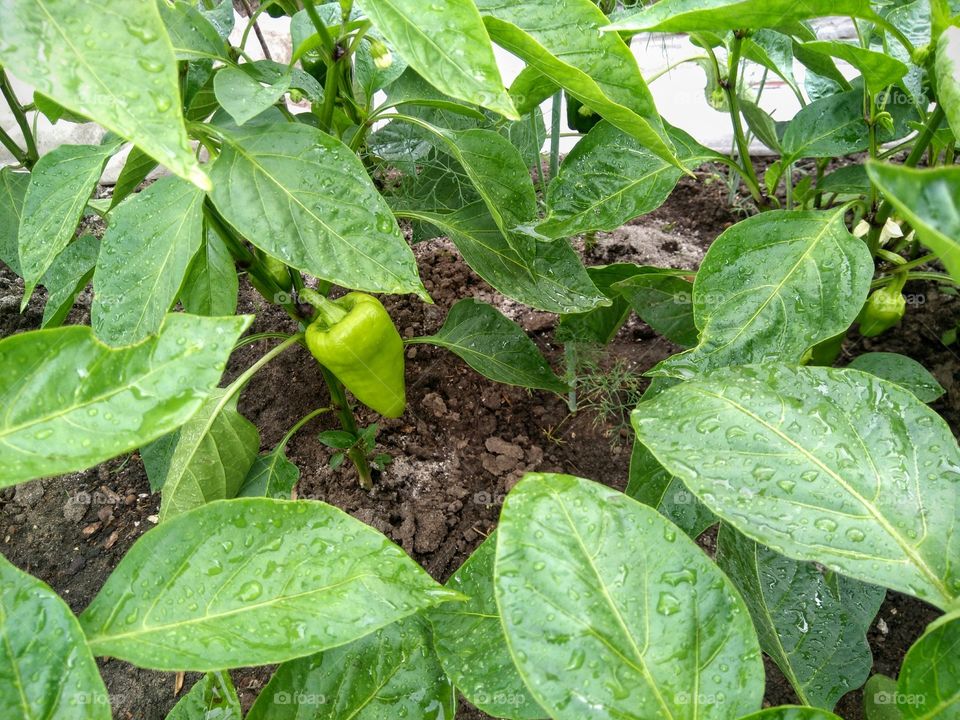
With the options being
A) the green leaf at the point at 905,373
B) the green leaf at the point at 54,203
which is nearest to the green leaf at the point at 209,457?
the green leaf at the point at 54,203

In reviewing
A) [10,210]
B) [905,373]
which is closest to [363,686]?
[905,373]

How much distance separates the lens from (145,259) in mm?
670

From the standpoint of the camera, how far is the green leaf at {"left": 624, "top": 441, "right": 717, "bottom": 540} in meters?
0.67

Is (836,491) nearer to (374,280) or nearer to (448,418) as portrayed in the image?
(374,280)

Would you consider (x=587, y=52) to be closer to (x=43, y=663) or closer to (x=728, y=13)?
(x=728, y=13)

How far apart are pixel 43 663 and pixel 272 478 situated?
51 cm

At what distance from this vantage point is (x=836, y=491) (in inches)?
17.6

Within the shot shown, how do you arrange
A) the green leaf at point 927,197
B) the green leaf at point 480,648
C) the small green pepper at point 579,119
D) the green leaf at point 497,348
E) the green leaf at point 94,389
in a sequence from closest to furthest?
the green leaf at point 927,197 < the green leaf at point 94,389 < the green leaf at point 480,648 < the green leaf at point 497,348 < the small green pepper at point 579,119

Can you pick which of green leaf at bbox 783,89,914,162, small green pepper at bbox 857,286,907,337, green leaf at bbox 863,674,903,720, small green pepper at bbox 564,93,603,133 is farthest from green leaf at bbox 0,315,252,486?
small green pepper at bbox 564,93,603,133

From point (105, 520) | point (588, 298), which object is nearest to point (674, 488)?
point (588, 298)

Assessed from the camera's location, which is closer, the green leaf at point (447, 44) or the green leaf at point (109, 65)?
the green leaf at point (109, 65)

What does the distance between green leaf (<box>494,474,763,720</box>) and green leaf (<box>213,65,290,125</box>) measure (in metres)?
0.40

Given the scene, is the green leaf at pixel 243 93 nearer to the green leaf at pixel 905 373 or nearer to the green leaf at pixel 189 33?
the green leaf at pixel 189 33

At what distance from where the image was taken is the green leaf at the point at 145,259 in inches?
25.5
